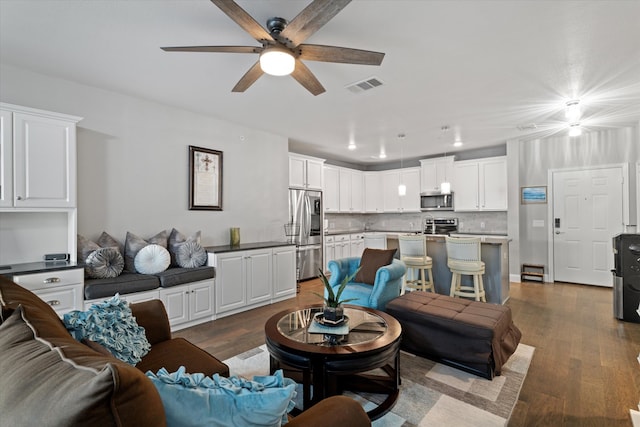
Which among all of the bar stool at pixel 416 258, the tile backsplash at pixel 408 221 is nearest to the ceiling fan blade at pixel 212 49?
the bar stool at pixel 416 258

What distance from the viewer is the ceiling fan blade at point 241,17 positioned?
67.6 inches

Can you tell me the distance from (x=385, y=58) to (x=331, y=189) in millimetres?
4490

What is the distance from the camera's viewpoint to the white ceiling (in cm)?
217

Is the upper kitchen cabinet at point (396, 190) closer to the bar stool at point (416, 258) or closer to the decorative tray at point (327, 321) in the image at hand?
the bar stool at point (416, 258)

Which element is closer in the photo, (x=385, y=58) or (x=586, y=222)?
(x=385, y=58)

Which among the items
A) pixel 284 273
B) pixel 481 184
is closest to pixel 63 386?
pixel 284 273

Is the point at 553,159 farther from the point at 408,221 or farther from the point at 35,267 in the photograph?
the point at 35,267

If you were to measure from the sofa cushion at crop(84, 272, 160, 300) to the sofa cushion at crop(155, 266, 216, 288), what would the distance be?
8 cm

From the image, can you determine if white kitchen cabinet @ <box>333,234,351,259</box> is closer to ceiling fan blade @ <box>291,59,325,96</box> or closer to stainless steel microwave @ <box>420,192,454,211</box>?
stainless steel microwave @ <box>420,192,454,211</box>

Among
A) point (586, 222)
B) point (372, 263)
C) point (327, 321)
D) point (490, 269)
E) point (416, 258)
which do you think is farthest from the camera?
point (586, 222)

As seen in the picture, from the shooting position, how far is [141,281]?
3.23 meters

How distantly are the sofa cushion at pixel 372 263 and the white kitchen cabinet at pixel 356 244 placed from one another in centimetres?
357

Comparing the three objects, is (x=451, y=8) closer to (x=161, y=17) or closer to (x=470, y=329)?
(x=161, y=17)

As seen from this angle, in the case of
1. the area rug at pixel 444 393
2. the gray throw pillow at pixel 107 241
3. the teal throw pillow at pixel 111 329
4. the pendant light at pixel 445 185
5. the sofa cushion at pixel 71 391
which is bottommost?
the area rug at pixel 444 393
